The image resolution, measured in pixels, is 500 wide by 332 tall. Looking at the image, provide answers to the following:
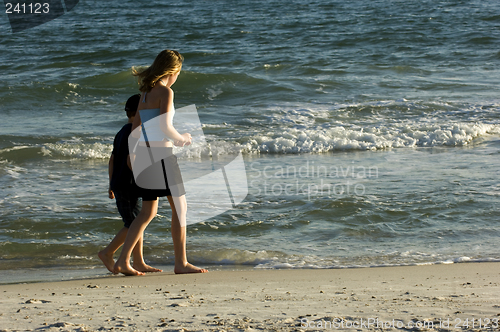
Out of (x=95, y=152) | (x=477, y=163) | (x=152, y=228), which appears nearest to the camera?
(x=152, y=228)

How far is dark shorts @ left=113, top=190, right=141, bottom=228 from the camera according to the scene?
3.70 metres

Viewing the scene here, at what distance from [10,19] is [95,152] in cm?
2031

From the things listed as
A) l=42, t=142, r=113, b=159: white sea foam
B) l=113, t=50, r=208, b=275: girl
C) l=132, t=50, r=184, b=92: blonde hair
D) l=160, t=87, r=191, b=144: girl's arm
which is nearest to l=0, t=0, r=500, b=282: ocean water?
l=42, t=142, r=113, b=159: white sea foam

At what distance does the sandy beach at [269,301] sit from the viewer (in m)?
2.48

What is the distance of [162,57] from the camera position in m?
3.47

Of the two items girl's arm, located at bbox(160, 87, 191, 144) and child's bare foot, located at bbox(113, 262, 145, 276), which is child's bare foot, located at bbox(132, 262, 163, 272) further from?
girl's arm, located at bbox(160, 87, 191, 144)

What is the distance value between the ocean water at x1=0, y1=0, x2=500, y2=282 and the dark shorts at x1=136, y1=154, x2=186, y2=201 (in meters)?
0.75

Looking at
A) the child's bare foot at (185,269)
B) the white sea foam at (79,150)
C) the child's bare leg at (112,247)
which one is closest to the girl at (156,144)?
the child's bare leg at (112,247)

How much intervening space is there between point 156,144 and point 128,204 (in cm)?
51

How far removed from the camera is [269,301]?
2906mm

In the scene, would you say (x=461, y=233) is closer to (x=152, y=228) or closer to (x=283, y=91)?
(x=152, y=228)

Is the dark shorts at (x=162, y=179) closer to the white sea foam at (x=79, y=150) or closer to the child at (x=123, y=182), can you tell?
the child at (x=123, y=182)

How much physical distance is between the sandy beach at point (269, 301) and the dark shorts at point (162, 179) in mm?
568

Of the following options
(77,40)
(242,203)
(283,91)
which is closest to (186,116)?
(283,91)
